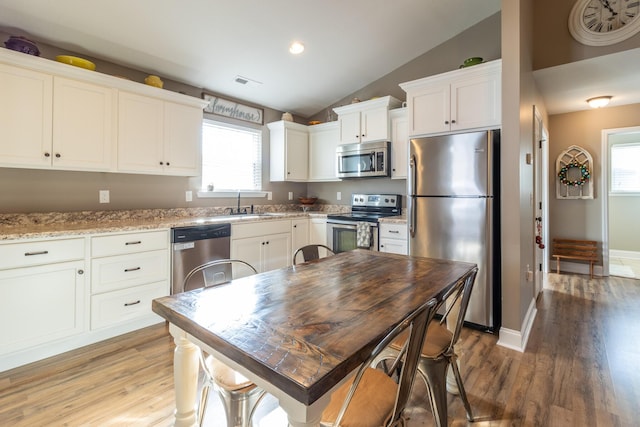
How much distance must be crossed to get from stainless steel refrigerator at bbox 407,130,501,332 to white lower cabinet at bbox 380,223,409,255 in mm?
237

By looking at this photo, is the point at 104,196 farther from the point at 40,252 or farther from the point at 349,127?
the point at 349,127

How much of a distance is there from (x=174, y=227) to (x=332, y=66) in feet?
8.42

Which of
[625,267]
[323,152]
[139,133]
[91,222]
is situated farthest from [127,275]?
[625,267]

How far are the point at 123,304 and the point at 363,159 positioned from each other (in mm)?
2877

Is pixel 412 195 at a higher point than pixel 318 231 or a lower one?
higher

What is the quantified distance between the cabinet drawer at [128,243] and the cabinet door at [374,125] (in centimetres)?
249

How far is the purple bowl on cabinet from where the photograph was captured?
2.24 m

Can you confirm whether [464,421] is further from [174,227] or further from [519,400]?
[174,227]

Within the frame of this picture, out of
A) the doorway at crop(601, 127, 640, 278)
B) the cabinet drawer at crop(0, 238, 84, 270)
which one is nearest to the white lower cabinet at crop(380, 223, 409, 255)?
the cabinet drawer at crop(0, 238, 84, 270)

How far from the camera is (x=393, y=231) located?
130 inches

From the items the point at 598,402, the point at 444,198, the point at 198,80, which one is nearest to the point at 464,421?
the point at 598,402

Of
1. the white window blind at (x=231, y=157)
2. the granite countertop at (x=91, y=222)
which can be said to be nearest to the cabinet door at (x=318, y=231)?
the granite countertop at (x=91, y=222)

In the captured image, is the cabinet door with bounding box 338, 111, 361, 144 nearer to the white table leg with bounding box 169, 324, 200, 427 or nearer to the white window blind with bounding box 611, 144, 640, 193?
the white table leg with bounding box 169, 324, 200, 427

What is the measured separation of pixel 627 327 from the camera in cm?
274
